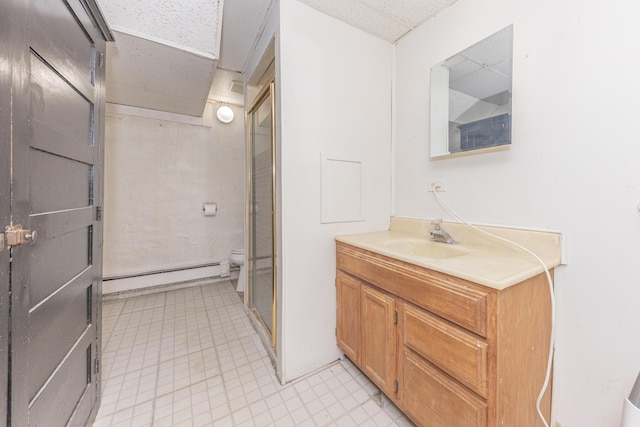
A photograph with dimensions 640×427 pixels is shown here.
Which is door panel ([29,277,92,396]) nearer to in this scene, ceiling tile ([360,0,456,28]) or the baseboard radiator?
the baseboard radiator

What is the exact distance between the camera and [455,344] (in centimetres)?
93

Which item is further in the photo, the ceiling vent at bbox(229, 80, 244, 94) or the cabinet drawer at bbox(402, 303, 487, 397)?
the ceiling vent at bbox(229, 80, 244, 94)

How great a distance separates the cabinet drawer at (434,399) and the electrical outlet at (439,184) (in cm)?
99

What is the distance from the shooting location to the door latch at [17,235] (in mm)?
683

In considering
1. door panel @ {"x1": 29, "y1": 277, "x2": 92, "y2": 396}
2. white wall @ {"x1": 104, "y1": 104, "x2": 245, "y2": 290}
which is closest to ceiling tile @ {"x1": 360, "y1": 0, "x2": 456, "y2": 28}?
door panel @ {"x1": 29, "y1": 277, "x2": 92, "y2": 396}

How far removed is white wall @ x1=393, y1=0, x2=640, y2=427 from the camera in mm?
945

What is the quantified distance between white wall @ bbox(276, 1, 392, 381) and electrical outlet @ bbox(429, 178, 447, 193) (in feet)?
1.39

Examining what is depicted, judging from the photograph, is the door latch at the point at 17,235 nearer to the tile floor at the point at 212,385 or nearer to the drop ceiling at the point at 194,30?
the tile floor at the point at 212,385

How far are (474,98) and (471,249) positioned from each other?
2.72ft

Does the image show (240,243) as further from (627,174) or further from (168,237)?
(627,174)

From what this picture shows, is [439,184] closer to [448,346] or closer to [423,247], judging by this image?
[423,247]

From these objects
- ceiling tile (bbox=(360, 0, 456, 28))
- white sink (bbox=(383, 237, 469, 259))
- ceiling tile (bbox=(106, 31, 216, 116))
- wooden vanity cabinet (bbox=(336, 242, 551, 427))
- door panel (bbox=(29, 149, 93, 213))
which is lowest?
wooden vanity cabinet (bbox=(336, 242, 551, 427))

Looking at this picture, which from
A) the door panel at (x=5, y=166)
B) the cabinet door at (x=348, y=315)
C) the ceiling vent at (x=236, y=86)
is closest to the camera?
the door panel at (x=5, y=166)

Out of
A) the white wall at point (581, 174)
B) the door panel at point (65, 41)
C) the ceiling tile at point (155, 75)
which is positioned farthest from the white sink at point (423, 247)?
the ceiling tile at point (155, 75)
